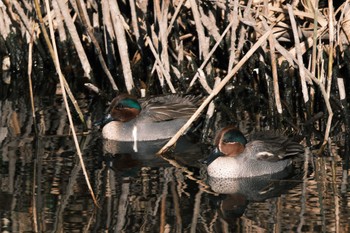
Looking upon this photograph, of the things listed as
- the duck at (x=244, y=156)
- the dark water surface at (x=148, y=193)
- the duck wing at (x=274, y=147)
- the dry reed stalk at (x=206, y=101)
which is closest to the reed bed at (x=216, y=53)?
the dry reed stalk at (x=206, y=101)

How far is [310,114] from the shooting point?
10.5 metres

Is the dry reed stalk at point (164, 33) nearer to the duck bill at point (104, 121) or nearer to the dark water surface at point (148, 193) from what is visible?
the duck bill at point (104, 121)

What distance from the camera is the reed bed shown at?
34.3 feet

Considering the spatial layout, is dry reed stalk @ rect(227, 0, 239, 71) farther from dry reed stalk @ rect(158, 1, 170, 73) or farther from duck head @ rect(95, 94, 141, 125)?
duck head @ rect(95, 94, 141, 125)

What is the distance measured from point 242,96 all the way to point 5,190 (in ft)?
13.3

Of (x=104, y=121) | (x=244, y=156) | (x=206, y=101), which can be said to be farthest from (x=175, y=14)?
(x=244, y=156)

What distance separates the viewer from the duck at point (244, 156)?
9164 millimetres

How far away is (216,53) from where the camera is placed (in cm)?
1240

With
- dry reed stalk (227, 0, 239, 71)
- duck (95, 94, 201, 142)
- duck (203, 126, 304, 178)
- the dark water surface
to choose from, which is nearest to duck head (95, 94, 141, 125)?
duck (95, 94, 201, 142)

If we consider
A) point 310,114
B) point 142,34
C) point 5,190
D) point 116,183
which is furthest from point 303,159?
point 142,34

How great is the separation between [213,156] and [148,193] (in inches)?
37.0

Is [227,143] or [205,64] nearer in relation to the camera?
[227,143]

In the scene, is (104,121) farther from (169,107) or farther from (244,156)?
(244,156)

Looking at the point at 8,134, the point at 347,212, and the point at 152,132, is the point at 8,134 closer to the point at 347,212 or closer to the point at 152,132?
the point at 152,132
